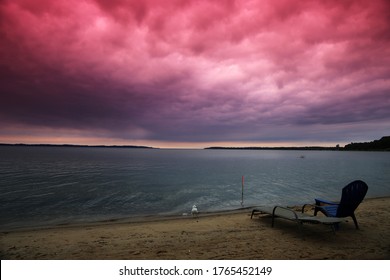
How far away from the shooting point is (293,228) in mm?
8547

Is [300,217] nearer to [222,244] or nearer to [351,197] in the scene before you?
[351,197]

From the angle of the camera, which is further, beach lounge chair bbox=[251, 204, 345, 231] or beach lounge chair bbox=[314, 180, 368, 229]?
beach lounge chair bbox=[314, 180, 368, 229]

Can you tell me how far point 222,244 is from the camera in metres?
6.88

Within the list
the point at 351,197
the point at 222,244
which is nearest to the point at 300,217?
the point at 351,197

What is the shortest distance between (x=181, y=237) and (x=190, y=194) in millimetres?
15237

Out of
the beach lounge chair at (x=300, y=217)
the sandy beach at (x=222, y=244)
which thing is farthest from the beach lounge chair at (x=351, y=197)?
the sandy beach at (x=222, y=244)

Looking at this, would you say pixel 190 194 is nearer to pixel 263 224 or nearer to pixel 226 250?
pixel 263 224

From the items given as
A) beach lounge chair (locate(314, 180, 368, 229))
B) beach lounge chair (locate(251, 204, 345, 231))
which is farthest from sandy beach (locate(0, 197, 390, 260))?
beach lounge chair (locate(314, 180, 368, 229))

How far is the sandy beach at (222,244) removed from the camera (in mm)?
6090

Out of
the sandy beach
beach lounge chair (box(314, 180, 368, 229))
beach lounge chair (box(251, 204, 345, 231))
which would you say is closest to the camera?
the sandy beach

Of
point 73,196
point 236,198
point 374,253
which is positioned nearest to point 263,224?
point 374,253

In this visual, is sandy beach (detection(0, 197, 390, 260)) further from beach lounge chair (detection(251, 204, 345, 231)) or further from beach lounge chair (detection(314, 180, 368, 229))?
beach lounge chair (detection(314, 180, 368, 229))

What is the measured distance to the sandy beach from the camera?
609 cm

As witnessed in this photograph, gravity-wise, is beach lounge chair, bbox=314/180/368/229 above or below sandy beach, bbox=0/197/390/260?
above
